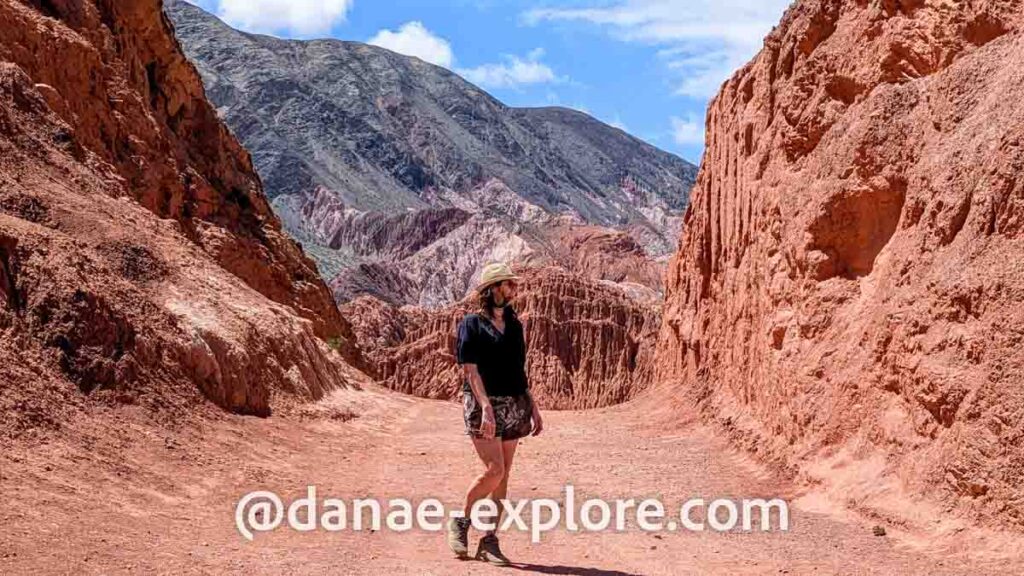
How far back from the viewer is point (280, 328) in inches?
727

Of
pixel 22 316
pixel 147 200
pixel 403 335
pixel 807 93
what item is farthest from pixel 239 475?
pixel 403 335

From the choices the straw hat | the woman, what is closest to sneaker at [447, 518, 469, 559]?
the woman

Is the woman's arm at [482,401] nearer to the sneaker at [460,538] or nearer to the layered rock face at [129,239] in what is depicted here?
the sneaker at [460,538]

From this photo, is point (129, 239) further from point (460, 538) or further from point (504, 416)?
point (504, 416)

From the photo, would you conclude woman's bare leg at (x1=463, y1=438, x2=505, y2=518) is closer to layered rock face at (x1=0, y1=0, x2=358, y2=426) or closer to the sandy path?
the sandy path

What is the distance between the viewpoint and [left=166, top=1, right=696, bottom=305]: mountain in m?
98.1

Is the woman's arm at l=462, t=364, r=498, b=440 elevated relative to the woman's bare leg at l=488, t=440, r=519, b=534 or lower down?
elevated

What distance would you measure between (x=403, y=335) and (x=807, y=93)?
166ft

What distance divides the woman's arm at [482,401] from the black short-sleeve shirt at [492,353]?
Result: 0.04 meters

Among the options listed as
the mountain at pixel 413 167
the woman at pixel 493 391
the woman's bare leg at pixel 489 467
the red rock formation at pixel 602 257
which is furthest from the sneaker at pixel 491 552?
the red rock formation at pixel 602 257

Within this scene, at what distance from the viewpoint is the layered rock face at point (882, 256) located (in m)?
8.77

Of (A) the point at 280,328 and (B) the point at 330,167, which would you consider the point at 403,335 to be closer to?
(A) the point at 280,328

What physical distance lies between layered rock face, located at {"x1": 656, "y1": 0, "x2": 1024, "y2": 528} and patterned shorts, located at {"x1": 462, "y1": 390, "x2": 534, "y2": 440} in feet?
11.1

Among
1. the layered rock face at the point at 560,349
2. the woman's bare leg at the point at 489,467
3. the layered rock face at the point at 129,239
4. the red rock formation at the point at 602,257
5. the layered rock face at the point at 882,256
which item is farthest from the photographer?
the red rock formation at the point at 602,257
